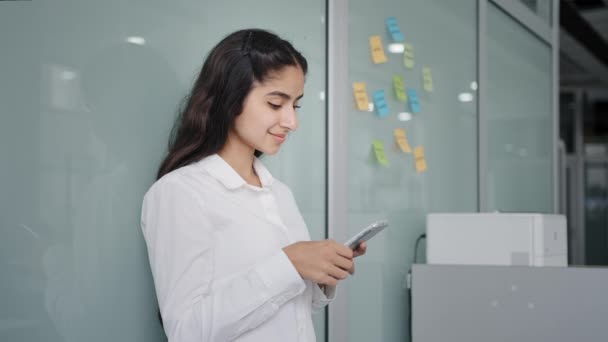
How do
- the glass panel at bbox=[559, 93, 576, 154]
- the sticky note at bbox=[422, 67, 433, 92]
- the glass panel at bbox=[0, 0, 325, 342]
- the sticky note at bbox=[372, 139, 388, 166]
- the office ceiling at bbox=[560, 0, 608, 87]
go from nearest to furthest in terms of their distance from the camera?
the glass panel at bbox=[0, 0, 325, 342] < the sticky note at bbox=[372, 139, 388, 166] < the sticky note at bbox=[422, 67, 433, 92] < the office ceiling at bbox=[560, 0, 608, 87] < the glass panel at bbox=[559, 93, 576, 154]

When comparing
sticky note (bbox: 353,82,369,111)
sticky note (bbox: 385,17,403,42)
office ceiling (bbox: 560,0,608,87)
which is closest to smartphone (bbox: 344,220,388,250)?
sticky note (bbox: 353,82,369,111)

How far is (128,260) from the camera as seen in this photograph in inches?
53.7

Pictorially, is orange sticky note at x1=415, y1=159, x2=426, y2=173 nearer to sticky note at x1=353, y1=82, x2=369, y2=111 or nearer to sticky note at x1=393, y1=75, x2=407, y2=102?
sticky note at x1=393, y1=75, x2=407, y2=102

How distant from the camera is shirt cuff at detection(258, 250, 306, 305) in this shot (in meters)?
1.19

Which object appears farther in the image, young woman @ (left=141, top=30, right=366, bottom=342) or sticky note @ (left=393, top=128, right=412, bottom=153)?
sticky note @ (left=393, top=128, right=412, bottom=153)

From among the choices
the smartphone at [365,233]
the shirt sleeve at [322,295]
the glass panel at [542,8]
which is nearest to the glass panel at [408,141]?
the shirt sleeve at [322,295]

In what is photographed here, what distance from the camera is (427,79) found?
106 inches

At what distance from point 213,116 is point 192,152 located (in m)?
0.09

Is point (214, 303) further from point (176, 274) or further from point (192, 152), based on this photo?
point (192, 152)

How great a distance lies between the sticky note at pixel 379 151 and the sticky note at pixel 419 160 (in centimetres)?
27

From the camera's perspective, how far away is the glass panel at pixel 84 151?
45.4 inches

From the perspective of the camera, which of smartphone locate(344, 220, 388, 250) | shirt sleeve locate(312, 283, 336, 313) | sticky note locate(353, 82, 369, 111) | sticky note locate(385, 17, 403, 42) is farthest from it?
sticky note locate(385, 17, 403, 42)

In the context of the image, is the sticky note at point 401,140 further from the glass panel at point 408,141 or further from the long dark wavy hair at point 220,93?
the long dark wavy hair at point 220,93

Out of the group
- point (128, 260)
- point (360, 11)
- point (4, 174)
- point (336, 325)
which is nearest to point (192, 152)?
point (128, 260)
